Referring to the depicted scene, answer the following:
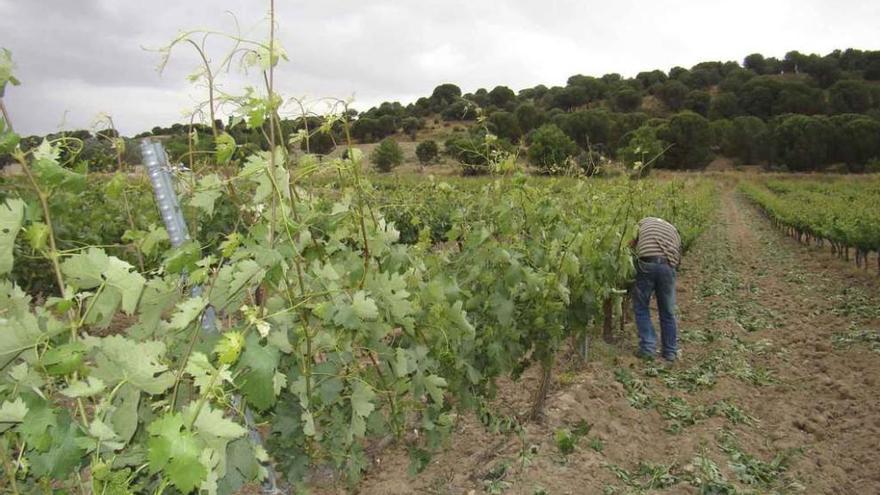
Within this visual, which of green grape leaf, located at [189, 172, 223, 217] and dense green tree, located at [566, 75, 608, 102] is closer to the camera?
green grape leaf, located at [189, 172, 223, 217]

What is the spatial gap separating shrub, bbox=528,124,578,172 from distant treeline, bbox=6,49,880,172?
3.07ft

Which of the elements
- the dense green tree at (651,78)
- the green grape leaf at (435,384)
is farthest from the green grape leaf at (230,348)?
the dense green tree at (651,78)

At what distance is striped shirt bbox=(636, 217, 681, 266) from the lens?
5.82m

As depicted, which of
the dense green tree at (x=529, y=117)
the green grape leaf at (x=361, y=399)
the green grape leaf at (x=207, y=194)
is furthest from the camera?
the dense green tree at (x=529, y=117)

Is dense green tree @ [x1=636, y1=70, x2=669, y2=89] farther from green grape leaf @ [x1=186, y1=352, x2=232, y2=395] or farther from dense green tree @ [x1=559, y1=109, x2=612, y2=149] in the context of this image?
green grape leaf @ [x1=186, y1=352, x2=232, y2=395]

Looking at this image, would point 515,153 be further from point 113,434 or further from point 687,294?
point 687,294

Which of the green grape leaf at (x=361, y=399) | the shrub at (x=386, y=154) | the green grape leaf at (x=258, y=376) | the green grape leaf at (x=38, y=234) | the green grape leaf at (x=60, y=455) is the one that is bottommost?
the green grape leaf at (x=361, y=399)

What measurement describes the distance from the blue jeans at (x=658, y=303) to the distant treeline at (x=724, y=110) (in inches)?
1132

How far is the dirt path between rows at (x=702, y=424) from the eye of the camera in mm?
3545

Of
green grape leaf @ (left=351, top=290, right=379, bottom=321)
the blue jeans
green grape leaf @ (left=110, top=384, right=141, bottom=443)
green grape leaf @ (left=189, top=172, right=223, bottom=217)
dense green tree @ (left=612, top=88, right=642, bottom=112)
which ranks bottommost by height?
the blue jeans

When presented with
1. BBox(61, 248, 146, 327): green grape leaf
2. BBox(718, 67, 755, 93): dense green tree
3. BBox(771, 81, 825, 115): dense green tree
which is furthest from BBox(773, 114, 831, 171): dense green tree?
BBox(61, 248, 146, 327): green grape leaf

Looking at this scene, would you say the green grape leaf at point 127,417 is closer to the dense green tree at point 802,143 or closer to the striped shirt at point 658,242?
the striped shirt at point 658,242

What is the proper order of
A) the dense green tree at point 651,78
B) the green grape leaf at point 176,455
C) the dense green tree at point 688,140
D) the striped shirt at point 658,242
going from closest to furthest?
the green grape leaf at point 176,455 < the striped shirt at point 658,242 < the dense green tree at point 688,140 < the dense green tree at point 651,78

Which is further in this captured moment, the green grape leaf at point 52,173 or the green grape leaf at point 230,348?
the green grape leaf at point 52,173
